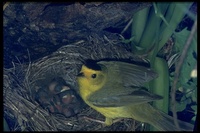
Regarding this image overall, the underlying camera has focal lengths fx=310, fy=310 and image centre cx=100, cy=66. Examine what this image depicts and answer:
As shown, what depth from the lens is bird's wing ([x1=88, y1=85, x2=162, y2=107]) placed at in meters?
2.58

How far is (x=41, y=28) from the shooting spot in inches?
103

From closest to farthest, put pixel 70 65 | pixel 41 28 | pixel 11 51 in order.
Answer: pixel 41 28
pixel 11 51
pixel 70 65

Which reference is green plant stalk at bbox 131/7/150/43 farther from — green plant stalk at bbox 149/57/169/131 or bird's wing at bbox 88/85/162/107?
bird's wing at bbox 88/85/162/107

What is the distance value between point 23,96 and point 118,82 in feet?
2.79

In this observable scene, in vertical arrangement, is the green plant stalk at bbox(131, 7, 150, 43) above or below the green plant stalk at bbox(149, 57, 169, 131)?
above

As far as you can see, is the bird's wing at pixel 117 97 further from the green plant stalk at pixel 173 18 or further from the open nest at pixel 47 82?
A: the green plant stalk at pixel 173 18

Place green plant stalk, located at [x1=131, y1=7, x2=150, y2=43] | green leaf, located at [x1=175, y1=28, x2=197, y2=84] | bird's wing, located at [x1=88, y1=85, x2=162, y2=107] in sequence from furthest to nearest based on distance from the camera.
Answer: green plant stalk, located at [x1=131, y1=7, x2=150, y2=43], bird's wing, located at [x1=88, y1=85, x2=162, y2=107], green leaf, located at [x1=175, y1=28, x2=197, y2=84]

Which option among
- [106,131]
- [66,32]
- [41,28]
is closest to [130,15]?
[66,32]

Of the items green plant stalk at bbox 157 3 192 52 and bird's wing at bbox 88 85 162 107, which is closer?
green plant stalk at bbox 157 3 192 52

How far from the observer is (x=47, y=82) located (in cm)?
313

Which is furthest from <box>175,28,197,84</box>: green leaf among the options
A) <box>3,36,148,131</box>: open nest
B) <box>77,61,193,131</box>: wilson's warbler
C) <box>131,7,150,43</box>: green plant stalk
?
<box>3,36,148,131</box>: open nest

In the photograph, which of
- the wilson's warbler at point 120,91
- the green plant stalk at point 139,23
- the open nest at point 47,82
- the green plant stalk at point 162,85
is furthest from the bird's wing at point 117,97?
the green plant stalk at point 139,23

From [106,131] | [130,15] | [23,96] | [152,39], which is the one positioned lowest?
[106,131]

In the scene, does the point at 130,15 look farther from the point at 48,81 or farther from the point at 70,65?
the point at 48,81
